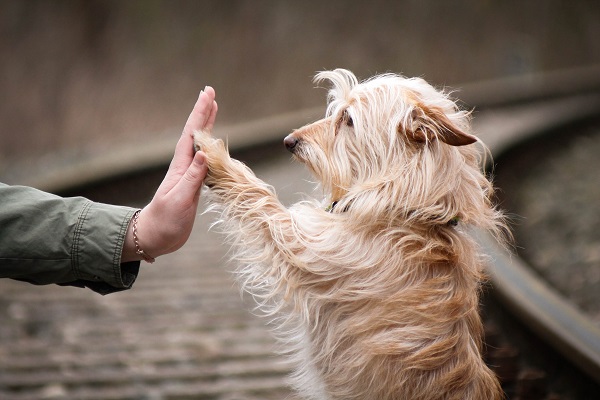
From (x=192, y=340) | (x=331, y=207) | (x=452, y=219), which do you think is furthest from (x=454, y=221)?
(x=192, y=340)

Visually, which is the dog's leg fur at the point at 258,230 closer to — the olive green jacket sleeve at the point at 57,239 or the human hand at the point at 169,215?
the human hand at the point at 169,215

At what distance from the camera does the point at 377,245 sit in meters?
3.15

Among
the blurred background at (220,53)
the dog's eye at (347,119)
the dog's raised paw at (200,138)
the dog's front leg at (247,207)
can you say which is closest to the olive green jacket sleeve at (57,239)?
the dog's raised paw at (200,138)

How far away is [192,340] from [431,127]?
118 inches

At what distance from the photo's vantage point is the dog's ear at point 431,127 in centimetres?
307

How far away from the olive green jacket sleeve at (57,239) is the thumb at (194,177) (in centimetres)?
25

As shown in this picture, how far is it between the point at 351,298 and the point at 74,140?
17.1m

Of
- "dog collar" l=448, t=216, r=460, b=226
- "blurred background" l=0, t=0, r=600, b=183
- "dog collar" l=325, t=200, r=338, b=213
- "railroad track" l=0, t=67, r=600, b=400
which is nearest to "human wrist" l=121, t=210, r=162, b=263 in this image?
"dog collar" l=325, t=200, r=338, b=213

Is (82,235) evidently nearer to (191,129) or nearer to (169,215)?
(169,215)

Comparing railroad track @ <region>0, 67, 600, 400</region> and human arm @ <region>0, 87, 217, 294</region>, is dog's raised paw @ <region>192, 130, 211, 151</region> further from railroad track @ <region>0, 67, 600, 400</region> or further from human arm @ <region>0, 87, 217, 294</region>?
railroad track @ <region>0, 67, 600, 400</region>

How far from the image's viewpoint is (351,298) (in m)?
3.12

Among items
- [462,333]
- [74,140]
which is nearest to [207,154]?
[462,333]

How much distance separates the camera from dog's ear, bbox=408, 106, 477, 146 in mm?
Answer: 3066

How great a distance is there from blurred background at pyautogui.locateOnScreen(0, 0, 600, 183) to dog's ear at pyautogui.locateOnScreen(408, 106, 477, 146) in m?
12.4
